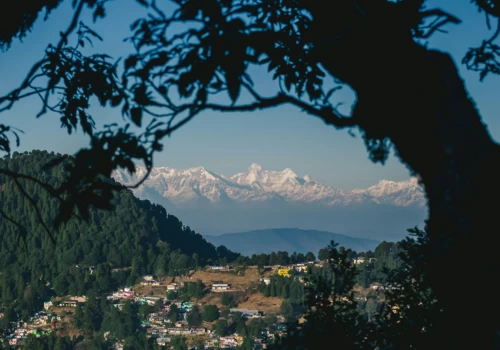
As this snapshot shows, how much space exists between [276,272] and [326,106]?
134405 mm

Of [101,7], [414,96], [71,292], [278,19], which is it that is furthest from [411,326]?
[71,292]

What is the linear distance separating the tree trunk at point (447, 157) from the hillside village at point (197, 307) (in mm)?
99304

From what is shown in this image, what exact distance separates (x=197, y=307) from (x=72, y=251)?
143 feet

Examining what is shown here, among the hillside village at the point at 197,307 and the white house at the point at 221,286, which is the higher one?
the white house at the point at 221,286

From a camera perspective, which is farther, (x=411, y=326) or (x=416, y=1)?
(x=411, y=326)

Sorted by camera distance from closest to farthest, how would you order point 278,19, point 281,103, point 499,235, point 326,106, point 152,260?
point 499,235 → point 281,103 → point 326,106 → point 278,19 → point 152,260

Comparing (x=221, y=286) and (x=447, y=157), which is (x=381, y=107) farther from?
(x=221, y=286)

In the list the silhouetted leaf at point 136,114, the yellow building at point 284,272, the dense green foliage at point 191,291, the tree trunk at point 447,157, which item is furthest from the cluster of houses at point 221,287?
the tree trunk at point 447,157

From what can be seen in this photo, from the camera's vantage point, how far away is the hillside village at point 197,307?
353 ft

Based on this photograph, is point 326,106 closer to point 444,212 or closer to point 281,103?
point 281,103

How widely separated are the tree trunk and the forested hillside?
132422 mm

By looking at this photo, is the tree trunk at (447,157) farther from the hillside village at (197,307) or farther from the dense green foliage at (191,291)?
the dense green foliage at (191,291)

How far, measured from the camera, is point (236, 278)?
13550 centimetres

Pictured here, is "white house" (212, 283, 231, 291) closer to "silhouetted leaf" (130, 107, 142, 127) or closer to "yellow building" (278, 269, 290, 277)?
"yellow building" (278, 269, 290, 277)
